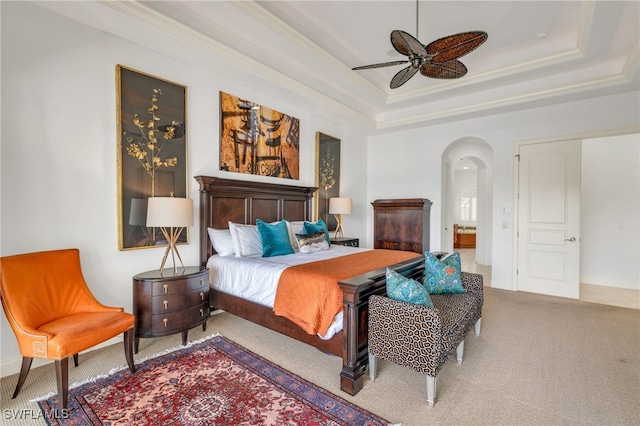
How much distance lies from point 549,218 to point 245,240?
15.2 feet

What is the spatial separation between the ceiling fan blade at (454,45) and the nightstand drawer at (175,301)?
119 inches

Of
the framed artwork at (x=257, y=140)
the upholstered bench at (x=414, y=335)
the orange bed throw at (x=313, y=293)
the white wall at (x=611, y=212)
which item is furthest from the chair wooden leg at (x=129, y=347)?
the white wall at (x=611, y=212)

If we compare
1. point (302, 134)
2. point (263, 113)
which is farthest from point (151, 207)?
point (302, 134)

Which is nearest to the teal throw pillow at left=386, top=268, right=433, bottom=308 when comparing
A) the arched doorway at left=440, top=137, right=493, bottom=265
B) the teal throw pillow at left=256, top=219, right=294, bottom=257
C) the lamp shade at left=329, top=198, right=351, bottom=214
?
the teal throw pillow at left=256, top=219, right=294, bottom=257

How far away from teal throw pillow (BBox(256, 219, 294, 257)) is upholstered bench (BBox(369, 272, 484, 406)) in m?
1.57

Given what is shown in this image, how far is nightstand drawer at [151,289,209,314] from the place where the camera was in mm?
2633

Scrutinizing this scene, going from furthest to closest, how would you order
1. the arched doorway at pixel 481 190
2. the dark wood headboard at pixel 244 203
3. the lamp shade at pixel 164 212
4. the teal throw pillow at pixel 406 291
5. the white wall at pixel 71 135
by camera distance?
the arched doorway at pixel 481 190 < the dark wood headboard at pixel 244 203 < the lamp shade at pixel 164 212 < the white wall at pixel 71 135 < the teal throw pillow at pixel 406 291

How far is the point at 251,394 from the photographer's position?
2123 mm

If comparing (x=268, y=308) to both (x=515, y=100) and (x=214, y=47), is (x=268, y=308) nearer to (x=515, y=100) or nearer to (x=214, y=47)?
(x=214, y=47)

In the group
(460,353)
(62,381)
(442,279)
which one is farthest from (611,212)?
(62,381)

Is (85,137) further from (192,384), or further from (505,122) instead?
(505,122)

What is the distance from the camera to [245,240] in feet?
11.4

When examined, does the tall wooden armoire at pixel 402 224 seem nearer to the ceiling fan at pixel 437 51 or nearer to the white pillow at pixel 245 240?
the ceiling fan at pixel 437 51

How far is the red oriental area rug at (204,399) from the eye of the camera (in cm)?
186
